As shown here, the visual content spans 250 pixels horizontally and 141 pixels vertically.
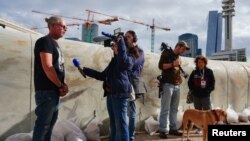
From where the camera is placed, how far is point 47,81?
4375 millimetres

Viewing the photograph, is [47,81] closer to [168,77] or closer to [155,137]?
[168,77]

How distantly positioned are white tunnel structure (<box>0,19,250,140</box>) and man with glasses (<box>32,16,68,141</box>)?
2.01 metres

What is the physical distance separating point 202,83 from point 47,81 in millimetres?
3463

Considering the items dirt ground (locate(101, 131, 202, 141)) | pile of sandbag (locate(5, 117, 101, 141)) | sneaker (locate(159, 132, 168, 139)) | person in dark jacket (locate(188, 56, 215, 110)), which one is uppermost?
person in dark jacket (locate(188, 56, 215, 110))

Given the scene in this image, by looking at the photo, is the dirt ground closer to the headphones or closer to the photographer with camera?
the photographer with camera

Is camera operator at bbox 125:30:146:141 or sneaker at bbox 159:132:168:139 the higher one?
camera operator at bbox 125:30:146:141

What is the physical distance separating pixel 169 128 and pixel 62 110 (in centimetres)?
197

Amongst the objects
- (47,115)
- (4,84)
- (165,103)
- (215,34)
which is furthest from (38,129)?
(215,34)

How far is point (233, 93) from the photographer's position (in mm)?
10117

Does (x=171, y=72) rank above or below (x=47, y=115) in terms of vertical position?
above

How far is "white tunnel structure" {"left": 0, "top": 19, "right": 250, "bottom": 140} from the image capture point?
6.30 metres

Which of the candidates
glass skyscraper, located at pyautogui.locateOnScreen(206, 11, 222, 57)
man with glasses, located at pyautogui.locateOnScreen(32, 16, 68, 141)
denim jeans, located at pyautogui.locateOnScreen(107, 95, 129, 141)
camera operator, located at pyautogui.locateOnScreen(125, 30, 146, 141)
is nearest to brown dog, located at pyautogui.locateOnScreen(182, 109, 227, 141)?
camera operator, located at pyautogui.locateOnScreen(125, 30, 146, 141)

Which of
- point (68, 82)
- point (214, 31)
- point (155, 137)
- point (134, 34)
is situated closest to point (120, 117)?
point (134, 34)

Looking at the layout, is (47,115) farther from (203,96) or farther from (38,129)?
(203,96)
